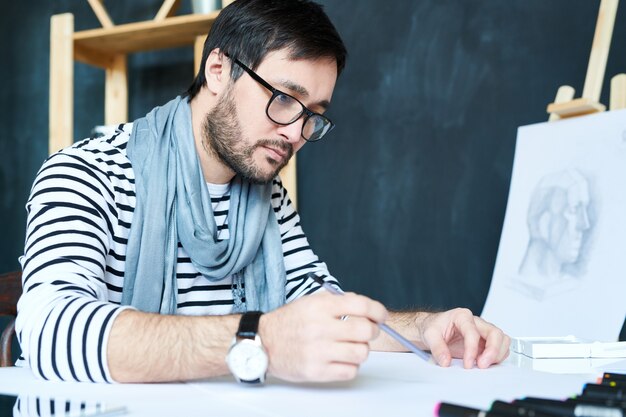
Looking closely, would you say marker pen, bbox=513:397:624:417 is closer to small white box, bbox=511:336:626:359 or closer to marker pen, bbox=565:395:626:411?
marker pen, bbox=565:395:626:411

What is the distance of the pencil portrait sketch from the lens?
1.86 m

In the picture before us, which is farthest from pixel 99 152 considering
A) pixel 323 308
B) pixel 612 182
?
pixel 612 182

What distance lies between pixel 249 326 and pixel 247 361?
0.04 metres

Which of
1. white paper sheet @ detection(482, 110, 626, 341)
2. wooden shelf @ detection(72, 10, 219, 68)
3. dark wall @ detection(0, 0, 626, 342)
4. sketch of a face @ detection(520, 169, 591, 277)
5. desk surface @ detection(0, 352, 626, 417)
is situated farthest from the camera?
wooden shelf @ detection(72, 10, 219, 68)

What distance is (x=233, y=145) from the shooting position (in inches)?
55.4

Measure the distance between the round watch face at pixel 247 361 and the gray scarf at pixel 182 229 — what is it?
524 millimetres

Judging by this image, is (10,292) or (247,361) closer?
(247,361)

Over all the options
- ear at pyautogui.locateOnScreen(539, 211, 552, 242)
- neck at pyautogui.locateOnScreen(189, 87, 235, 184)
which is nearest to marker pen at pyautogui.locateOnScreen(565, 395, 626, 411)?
neck at pyautogui.locateOnScreen(189, 87, 235, 184)

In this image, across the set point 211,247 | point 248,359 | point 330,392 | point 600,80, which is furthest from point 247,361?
point 600,80

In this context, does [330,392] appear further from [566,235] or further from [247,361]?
[566,235]

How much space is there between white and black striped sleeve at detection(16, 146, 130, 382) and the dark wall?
4.52 feet

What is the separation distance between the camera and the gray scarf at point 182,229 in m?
1.33

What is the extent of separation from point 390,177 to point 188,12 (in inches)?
41.9

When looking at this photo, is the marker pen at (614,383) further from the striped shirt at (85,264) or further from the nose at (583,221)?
the nose at (583,221)
